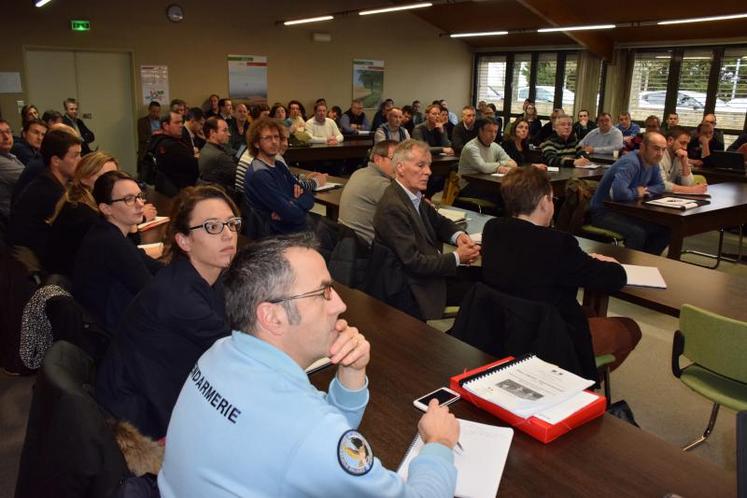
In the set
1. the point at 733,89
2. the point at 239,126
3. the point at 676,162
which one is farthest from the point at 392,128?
the point at 733,89

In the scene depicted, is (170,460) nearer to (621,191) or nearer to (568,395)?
(568,395)

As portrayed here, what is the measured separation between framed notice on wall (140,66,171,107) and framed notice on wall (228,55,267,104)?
4.07 ft

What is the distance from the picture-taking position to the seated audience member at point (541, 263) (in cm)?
247

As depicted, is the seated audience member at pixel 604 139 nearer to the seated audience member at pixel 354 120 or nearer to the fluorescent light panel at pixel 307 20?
the seated audience member at pixel 354 120

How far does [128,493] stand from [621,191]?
450 centimetres

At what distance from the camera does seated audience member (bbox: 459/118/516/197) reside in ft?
19.9

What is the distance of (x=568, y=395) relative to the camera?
1608 millimetres

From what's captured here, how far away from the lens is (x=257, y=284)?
3.94 feet

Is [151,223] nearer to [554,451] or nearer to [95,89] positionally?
[554,451]

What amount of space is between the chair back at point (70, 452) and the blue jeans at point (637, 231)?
4401 mm

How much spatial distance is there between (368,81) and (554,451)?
1241 centimetres

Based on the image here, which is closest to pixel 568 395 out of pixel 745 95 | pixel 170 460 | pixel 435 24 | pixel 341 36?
pixel 170 460

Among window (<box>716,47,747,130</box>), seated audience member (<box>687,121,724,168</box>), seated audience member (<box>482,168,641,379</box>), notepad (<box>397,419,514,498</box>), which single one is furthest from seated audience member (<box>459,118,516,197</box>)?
window (<box>716,47,747,130</box>)

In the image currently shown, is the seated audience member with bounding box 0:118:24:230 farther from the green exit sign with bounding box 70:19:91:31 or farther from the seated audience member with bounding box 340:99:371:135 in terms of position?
the seated audience member with bounding box 340:99:371:135
